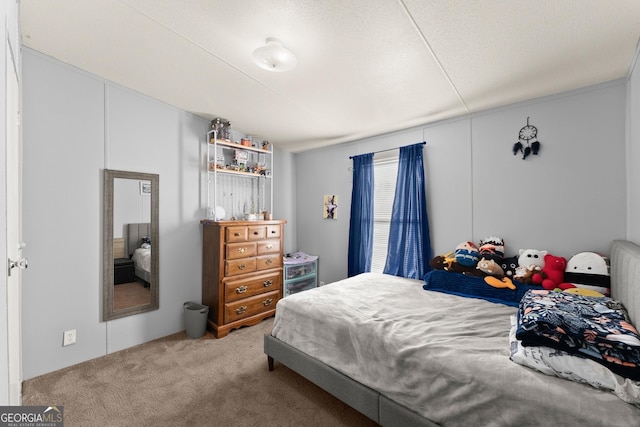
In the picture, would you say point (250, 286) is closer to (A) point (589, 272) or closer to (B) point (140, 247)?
(B) point (140, 247)

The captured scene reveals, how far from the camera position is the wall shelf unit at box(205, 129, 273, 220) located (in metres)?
3.31

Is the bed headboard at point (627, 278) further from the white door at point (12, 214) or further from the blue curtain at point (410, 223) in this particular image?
the white door at point (12, 214)

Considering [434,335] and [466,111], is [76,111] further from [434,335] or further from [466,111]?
[466,111]

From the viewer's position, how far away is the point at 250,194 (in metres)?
3.90

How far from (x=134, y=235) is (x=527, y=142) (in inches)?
157

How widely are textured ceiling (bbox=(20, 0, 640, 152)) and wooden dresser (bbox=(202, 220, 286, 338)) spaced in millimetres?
1471

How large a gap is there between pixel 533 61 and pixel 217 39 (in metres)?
2.26

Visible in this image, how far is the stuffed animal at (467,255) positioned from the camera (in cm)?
262

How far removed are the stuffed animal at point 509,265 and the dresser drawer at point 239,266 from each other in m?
2.71

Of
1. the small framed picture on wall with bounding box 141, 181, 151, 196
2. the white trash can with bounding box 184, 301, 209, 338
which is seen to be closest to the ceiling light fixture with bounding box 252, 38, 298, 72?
the small framed picture on wall with bounding box 141, 181, 151, 196

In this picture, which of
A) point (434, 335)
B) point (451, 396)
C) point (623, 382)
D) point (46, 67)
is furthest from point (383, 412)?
point (46, 67)

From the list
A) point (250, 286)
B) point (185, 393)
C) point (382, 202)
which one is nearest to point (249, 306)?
point (250, 286)

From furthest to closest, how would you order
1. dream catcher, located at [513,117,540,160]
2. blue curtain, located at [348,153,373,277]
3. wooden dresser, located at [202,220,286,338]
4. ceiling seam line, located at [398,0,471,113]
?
blue curtain, located at [348,153,373,277] → wooden dresser, located at [202,220,286,338] → dream catcher, located at [513,117,540,160] → ceiling seam line, located at [398,0,471,113]

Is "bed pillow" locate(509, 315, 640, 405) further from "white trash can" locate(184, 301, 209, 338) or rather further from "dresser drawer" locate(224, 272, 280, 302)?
"white trash can" locate(184, 301, 209, 338)
